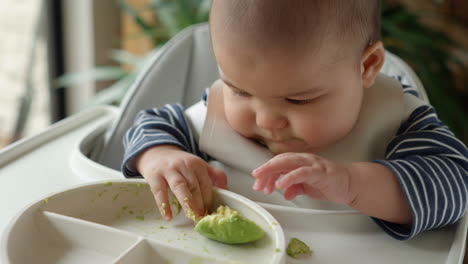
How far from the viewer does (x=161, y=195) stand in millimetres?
646

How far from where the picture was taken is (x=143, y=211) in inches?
26.6

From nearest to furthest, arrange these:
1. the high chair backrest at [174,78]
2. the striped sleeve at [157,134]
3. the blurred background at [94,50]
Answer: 1. the striped sleeve at [157,134]
2. the high chair backrest at [174,78]
3. the blurred background at [94,50]

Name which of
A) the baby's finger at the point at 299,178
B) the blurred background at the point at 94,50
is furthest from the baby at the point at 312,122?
the blurred background at the point at 94,50

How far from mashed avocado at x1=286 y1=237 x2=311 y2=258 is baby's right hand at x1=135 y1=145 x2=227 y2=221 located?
0.12m

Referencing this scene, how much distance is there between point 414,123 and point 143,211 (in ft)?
1.45

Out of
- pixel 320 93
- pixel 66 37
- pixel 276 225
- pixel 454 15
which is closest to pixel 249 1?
pixel 320 93

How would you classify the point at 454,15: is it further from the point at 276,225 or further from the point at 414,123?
the point at 276,225

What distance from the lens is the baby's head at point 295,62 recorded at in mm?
609

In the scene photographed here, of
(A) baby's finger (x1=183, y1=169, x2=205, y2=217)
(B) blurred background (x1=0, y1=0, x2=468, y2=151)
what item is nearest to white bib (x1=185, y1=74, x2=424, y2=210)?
(A) baby's finger (x1=183, y1=169, x2=205, y2=217)

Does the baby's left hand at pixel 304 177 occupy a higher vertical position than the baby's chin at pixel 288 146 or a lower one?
higher

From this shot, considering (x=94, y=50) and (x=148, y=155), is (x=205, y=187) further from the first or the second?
(x=94, y=50)

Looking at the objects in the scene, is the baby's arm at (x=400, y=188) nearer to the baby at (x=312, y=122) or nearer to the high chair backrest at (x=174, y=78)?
the baby at (x=312, y=122)

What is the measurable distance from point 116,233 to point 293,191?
220 millimetres

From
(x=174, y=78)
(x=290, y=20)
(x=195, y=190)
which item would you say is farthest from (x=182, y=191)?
(x=174, y=78)
